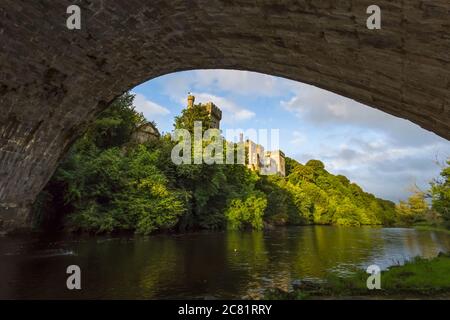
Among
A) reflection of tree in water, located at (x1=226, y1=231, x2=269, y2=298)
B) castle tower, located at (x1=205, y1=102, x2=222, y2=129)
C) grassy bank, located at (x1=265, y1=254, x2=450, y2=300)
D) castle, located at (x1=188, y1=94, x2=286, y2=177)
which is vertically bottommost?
reflection of tree in water, located at (x1=226, y1=231, x2=269, y2=298)

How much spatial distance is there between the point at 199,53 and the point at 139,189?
971 inches

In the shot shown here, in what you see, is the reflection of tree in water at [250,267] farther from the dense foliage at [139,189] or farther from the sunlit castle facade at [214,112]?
the sunlit castle facade at [214,112]

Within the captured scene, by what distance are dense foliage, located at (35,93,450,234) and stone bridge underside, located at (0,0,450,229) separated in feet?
59.9

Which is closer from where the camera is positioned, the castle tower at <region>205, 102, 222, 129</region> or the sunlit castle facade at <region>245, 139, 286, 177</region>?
the castle tower at <region>205, 102, 222, 129</region>

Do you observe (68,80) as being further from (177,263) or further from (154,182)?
(154,182)

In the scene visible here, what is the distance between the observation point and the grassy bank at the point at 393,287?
8.37m

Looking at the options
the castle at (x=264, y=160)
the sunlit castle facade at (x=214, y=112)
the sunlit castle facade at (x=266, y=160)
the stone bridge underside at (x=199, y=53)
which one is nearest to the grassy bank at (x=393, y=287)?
the stone bridge underside at (x=199, y=53)

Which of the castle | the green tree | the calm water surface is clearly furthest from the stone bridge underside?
the castle

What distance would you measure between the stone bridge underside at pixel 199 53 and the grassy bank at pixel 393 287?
16.3 ft

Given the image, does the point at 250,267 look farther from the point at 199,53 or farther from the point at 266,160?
the point at 266,160

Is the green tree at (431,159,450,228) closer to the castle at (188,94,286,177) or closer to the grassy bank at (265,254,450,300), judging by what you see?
the grassy bank at (265,254,450,300)

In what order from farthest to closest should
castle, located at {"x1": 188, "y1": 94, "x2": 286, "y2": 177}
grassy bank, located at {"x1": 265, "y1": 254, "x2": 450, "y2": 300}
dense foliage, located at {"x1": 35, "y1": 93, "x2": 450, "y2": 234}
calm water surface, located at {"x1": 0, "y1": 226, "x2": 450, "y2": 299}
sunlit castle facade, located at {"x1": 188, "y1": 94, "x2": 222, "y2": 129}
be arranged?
castle, located at {"x1": 188, "y1": 94, "x2": 286, "y2": 177}, sunlit castle facade, located at {"x1": 188, "y1": 94, "x2": 222, "y2": 129}, dense foliage, located at {"x1": 35, "y1": 93, "x2": 450, "y2": 234}, calm water surface, located at {"x1": 0, "y1": 226, "x2": 450, "y2": 299}, grassy bank, located at {"x1": 265, "y1": 254, "x2": 450, "y2": 300}

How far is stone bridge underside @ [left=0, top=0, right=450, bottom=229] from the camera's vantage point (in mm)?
4773

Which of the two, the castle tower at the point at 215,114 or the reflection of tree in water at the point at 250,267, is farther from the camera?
the castle tower at the point at 215,114
